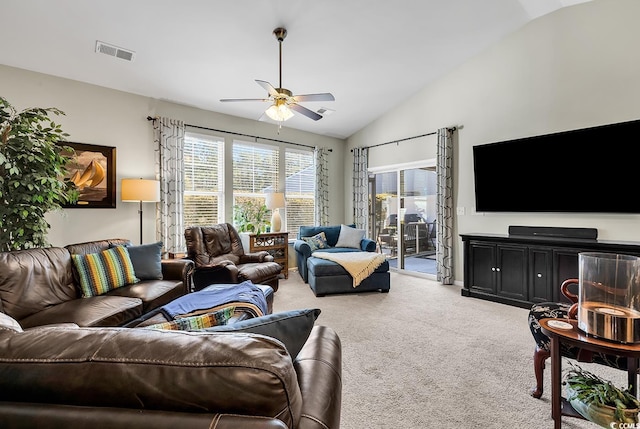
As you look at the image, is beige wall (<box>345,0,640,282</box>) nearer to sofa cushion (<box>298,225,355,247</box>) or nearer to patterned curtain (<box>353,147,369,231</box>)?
patterned curtain (<box>353,147,369,231</box>)

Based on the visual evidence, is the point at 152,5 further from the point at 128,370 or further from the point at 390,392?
the point at 390,392

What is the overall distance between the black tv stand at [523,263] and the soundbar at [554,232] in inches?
1.9

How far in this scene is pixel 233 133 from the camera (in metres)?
5.17

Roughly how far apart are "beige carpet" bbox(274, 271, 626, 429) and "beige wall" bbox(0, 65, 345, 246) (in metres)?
2.40

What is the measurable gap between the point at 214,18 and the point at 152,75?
4.36 feet

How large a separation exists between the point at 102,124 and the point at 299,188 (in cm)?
333

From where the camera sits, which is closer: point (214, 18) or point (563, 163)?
point (214, 18)

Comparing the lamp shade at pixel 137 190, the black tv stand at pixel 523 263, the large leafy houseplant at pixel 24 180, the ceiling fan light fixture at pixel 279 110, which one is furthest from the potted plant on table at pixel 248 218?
the black tv stand at pixel 523 263

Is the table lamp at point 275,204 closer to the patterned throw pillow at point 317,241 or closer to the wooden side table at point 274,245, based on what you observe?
the wooden side table at point 274,245

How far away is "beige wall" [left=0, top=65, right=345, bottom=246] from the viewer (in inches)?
138

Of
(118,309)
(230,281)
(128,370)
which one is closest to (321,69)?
(230,281)

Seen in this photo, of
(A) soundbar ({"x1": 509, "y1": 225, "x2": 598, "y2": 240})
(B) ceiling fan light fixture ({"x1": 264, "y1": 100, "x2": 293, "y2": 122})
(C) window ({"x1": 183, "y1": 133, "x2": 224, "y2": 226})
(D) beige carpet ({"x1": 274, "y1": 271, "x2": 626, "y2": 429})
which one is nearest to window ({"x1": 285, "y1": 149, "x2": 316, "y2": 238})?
(C) window ({"x1": 183, "y1": 133, "x2": 224, "y2": 226})

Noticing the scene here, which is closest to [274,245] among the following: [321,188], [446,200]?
[321,188]

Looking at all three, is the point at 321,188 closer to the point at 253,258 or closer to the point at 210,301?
the point at 253,258
